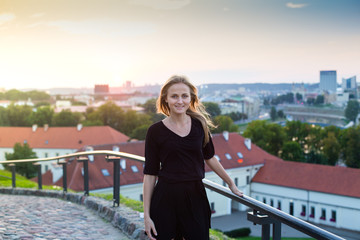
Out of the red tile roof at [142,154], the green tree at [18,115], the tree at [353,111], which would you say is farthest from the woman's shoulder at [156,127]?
the tree at [353,111]

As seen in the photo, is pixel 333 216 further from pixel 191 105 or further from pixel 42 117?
pixel 42 117

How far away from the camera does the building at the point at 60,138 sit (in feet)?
170

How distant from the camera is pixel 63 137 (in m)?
53.2

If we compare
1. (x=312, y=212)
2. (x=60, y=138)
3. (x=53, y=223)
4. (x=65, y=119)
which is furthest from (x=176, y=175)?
(x=65, y=119)

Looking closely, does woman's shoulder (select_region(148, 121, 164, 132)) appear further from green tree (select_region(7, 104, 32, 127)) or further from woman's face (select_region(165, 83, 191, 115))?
green tree (select_region(7, 104, 32, 127))

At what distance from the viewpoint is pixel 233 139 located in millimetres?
43656

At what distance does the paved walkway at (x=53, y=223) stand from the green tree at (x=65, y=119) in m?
57.8

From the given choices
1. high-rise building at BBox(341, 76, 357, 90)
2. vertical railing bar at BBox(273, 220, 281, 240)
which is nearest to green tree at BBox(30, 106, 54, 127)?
vertical railing bar at BBox(273, 220, 281, 240)

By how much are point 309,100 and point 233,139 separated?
536ft

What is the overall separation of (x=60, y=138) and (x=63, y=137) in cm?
41

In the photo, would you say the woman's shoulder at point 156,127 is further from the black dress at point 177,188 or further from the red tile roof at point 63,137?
the red tile roof at point 63,137

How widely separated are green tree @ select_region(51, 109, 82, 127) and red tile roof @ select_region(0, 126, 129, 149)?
21.8 feet

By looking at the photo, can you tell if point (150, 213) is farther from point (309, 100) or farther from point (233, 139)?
point (309, 100)

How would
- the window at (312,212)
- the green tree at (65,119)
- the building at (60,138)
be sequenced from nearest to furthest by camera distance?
1. the window at (312,212)
2. the building at (60,138)
3. the green tree at (65,119)
